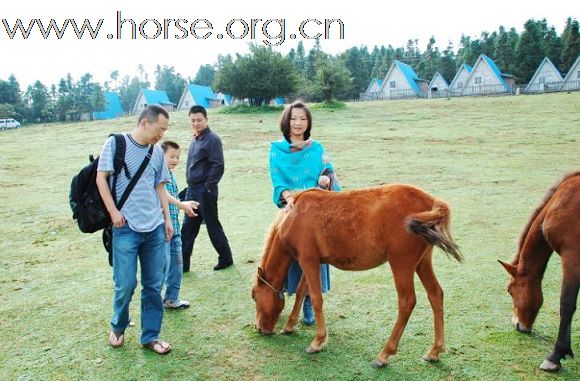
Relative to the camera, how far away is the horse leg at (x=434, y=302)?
3.83 meters

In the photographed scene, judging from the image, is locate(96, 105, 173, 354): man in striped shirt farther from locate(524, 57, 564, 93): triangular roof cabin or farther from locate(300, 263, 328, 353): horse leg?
locate(524, 57, 564, 93): triangular roof cabin

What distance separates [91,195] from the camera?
12.6 feet

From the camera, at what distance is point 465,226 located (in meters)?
8.15

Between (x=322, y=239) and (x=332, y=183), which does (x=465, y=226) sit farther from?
(x=322, y=239)

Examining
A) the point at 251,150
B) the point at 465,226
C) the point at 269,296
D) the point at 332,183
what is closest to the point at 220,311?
the point at 269,296

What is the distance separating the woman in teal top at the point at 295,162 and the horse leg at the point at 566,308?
6.63 ft

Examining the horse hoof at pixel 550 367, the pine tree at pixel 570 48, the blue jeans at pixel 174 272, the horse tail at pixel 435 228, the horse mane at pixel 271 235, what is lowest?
the horse hoof at pixel 550 367

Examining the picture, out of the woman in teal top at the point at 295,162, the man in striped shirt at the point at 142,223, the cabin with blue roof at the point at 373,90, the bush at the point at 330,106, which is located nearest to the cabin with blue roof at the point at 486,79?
the cabin with blue roof at the point at 373,90

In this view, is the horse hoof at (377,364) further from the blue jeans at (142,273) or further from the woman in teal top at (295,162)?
the blue jeans at (142,273)

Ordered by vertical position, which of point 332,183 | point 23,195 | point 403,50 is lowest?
point 23,195

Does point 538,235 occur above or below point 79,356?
above

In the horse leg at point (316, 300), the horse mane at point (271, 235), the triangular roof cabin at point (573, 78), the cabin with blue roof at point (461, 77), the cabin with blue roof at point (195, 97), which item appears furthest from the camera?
the cabin with blue roof at point (195, 97)

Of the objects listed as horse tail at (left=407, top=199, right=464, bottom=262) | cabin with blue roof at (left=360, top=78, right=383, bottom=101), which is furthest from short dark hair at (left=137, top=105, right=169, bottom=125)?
cabin with blue roof at (left=360, top=78, right=383, bottom=101)

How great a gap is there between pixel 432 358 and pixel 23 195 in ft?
42.1
